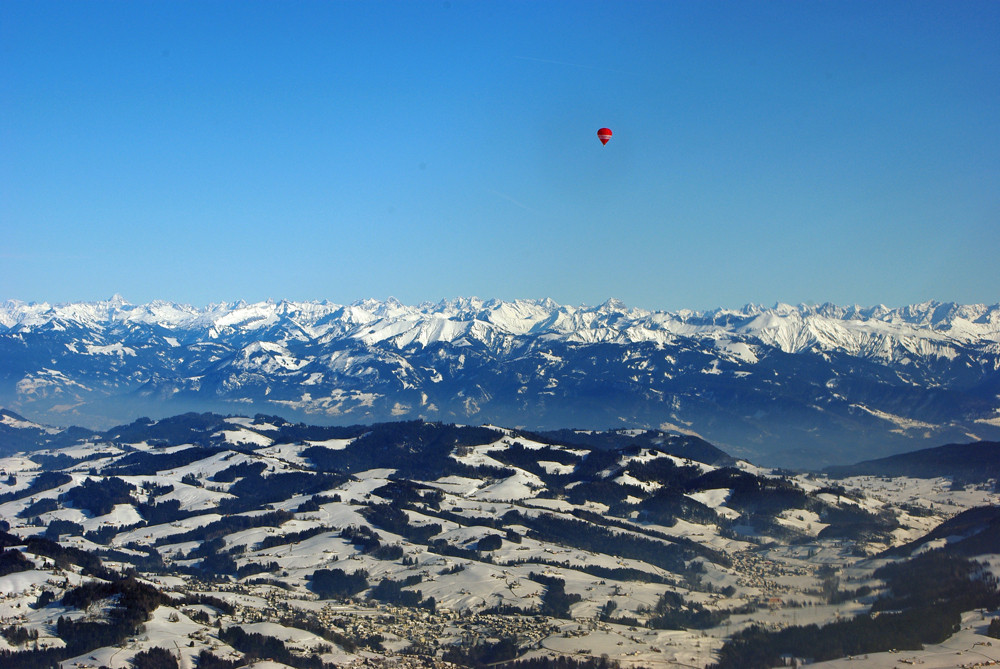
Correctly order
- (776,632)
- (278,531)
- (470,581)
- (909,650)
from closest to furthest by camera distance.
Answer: (909,650), (776,632), (470,581), (278,531)

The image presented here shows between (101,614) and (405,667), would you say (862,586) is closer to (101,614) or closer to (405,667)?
(405,667)

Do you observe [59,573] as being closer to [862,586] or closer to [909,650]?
[909,650]

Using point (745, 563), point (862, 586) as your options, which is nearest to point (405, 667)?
point (862, 586)

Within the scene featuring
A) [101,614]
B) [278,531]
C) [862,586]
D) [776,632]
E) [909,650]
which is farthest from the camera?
[278,531]

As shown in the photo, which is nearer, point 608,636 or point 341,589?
point 608,636

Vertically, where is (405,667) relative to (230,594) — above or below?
below

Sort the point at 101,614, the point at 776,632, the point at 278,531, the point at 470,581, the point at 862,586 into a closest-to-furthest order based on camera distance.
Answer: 1. the point at 101,614
2. the point at 776,632
3. the point at 862,586
4. the point at 470,581
5. the point at 278,531

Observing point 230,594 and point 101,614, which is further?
point 230,594

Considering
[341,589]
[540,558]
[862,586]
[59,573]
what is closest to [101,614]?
[59,573]

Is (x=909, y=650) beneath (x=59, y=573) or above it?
beneath
